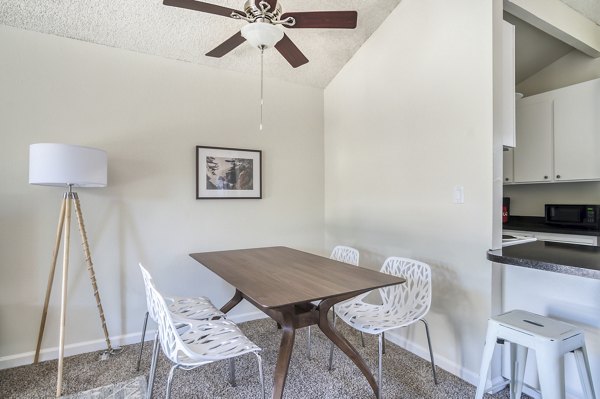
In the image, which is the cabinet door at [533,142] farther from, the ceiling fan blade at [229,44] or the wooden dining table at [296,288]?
the ceiling fan blade at [229,44]

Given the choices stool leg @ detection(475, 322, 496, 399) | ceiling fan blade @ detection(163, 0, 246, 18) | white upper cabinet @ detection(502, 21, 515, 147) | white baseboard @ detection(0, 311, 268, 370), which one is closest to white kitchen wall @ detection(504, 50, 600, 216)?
white upper cabinet @ detection(502, 21, 515, 147)

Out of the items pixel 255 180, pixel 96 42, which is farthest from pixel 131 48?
pixel 255 180

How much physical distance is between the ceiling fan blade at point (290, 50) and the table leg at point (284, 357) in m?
1.62

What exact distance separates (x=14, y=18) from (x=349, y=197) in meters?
2.98

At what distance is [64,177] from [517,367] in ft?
9.61

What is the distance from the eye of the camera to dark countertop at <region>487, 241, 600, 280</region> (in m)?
1.39

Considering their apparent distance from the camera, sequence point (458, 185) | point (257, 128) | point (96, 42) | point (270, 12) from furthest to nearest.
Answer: point (257, 128) → point (96, 42) → point (458, 185) → point (270, 12)

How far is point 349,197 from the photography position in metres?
3.16

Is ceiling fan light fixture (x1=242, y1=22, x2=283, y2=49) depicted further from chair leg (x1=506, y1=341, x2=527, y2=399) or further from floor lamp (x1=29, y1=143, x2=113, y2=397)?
chair leg (x1=506, y1=341, x2=527, y2=399)

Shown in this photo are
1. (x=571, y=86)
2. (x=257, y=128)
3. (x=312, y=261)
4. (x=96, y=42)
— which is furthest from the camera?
(x=257, y=128)

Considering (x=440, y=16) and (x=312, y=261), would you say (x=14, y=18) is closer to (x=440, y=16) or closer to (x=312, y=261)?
(x=312, y=261)

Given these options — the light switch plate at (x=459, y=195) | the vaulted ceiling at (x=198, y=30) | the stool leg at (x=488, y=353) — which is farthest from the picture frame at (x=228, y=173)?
the stool leg at (x=488, y=353)

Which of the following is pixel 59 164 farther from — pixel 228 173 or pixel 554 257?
pixel 554 257

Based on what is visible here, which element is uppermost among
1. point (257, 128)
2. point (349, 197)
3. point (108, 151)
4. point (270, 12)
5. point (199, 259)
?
point (270, 12)
